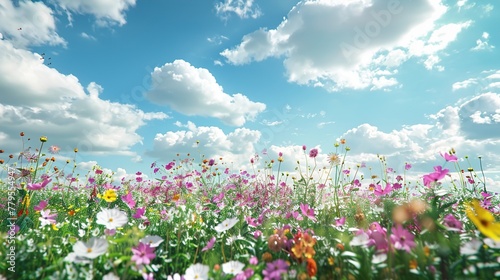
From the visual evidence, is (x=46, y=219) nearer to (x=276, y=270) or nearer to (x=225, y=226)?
(x=225, y=226)

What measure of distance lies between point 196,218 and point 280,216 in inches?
45.7

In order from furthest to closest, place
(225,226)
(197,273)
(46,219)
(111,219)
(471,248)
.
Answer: (46,219) → (225,226) → (111,219) → (197,273) → (471,248)

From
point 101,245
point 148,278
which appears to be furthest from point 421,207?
point 101,245

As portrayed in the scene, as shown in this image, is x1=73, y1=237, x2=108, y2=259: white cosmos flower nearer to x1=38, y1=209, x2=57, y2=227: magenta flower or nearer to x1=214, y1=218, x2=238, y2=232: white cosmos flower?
x1=214, y1=218, x2=238, y2=232: white cosmos flower

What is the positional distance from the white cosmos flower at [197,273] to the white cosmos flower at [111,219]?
521mm

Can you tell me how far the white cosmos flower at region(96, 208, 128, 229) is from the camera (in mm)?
1901

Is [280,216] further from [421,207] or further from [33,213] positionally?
[33,213]

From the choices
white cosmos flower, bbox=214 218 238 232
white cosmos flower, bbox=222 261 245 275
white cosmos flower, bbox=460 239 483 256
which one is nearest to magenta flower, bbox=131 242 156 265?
white cosmos flower, bbox=222 261 245 275

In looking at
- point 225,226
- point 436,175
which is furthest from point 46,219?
point 436,175

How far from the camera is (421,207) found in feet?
6.82

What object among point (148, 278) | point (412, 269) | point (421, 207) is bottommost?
point (148, 278)

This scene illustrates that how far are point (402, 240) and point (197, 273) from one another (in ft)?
3.78

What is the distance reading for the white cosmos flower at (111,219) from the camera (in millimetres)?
1901

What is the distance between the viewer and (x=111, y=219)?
6.52ft
